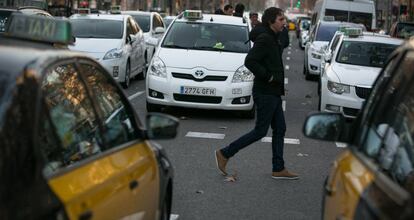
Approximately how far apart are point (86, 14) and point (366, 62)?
296 inches

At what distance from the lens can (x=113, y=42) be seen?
656 inches

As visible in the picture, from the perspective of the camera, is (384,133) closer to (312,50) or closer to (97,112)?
(97,112)

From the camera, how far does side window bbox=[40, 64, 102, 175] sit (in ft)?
10.7

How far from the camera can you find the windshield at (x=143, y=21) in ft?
76.1

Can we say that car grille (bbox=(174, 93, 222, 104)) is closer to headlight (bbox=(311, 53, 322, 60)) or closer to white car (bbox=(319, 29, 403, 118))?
white car (bbox=(319, 29, 403, 118))

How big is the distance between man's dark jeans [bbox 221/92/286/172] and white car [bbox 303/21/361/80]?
12203 millimetres

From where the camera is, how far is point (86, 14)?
18.4m

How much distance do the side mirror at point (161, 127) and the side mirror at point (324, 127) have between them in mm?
753

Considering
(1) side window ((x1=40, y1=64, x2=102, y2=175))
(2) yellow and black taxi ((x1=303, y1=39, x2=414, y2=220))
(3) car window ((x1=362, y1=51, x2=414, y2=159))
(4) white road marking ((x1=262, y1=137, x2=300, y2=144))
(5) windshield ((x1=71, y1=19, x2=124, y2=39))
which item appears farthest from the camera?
(5) windshield ((x1=71, y1=19, x2=124, y2=39))

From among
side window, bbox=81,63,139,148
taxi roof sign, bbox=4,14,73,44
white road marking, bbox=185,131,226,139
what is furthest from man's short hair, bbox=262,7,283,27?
taxi roof sign, bbox=4,14,73,44

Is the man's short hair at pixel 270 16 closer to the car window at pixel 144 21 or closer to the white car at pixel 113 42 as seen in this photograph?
the white car at pixel 113 42

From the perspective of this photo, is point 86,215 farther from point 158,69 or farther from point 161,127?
point 158,69

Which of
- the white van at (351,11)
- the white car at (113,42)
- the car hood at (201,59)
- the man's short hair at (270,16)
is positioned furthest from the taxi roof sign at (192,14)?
the white van at (351,11)

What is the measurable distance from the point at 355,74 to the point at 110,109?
9050 mm
